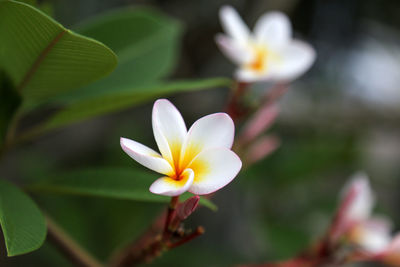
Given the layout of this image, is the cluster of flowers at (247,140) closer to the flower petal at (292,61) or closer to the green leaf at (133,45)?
the flower petal at (292,61)

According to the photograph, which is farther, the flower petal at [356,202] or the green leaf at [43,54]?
the flower petal at [356,202]

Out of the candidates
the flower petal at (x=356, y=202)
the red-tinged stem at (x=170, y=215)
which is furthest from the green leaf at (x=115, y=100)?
the flower petal at (x=356, y=202)

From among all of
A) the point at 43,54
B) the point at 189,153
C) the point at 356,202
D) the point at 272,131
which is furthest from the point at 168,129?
the point at 272,131

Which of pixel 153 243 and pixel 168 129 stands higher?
pixel 168 129

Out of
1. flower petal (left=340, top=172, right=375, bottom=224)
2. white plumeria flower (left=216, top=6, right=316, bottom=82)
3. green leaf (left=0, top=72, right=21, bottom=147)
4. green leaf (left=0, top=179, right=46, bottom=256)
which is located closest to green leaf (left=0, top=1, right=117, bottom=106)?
green leaf (left=0, top=72, right=21, bottom=147)

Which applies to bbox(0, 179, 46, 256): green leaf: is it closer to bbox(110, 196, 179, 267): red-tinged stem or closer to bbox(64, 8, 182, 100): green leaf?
bbox(110, 196, 179, 267): red-tinged stem

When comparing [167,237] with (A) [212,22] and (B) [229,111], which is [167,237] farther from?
(A) [212,22]

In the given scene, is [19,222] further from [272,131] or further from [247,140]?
[272,131]
